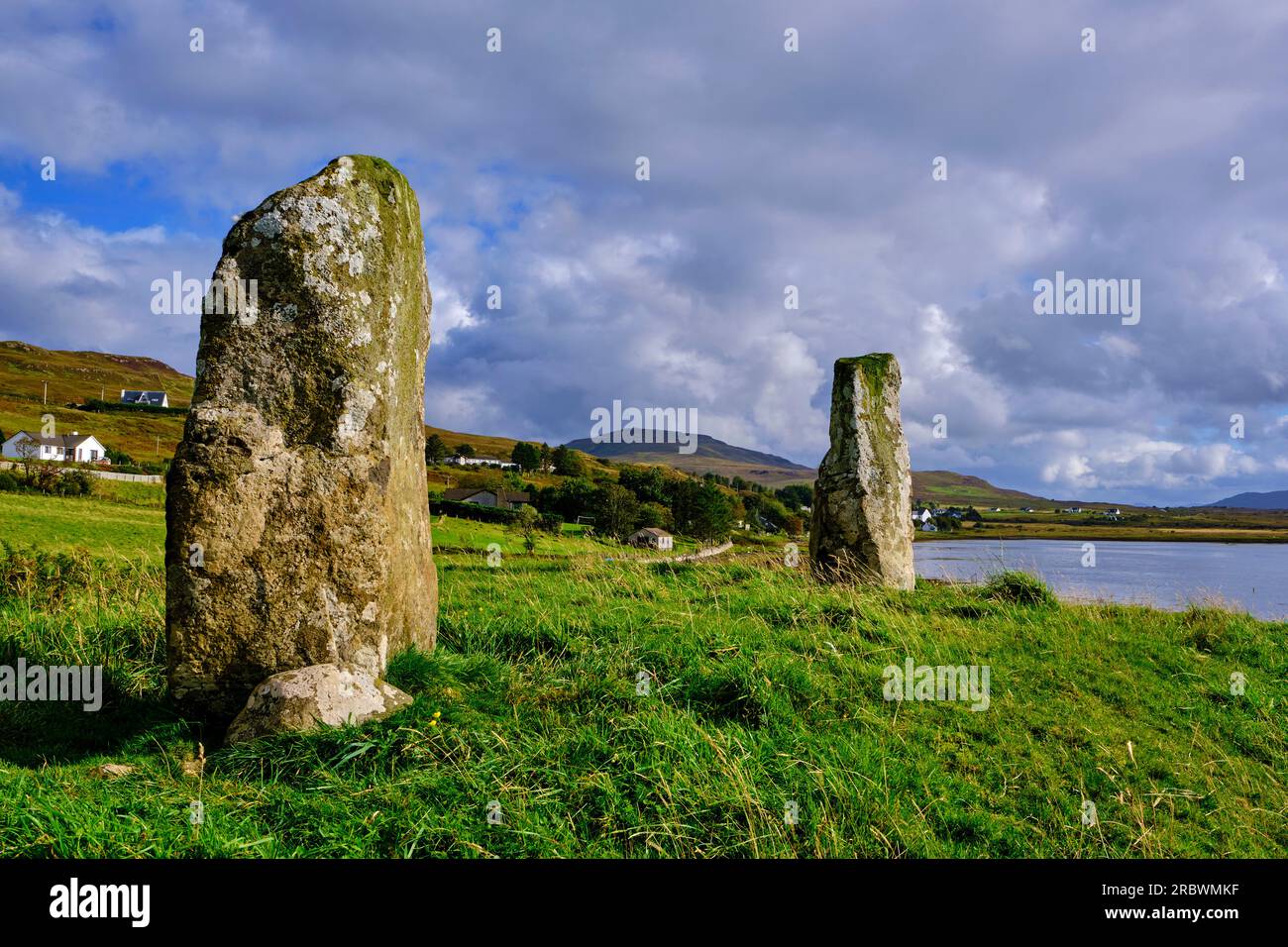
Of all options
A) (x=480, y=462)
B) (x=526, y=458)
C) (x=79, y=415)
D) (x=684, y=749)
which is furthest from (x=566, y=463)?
(x=684, y=749)

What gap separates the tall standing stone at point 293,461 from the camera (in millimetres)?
7125

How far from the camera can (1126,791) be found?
647 centimetres

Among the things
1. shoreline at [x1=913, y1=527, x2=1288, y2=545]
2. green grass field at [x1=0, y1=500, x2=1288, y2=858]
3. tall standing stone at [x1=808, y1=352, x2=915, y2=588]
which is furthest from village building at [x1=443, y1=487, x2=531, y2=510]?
green grass field at [x1=0, y1=500, x2=1288, y2=858]

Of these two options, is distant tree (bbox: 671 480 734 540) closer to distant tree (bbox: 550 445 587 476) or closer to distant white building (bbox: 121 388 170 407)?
distant tree (bbox: 550 445 587 476)

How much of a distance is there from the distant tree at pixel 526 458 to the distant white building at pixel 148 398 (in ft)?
269

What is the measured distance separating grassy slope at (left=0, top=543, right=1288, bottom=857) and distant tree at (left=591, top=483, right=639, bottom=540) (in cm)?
5876

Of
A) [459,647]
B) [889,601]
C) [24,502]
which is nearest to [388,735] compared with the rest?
[459,647]

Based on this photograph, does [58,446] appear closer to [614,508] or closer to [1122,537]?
[614,508]

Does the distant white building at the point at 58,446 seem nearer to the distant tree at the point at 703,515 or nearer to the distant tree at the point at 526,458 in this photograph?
the distant tree at the point at 526,458

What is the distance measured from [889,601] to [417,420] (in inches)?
325

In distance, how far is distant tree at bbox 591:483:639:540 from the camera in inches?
2872

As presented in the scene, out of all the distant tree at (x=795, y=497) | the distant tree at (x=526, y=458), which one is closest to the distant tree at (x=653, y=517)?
the distant tree at (x=795, y=497)
